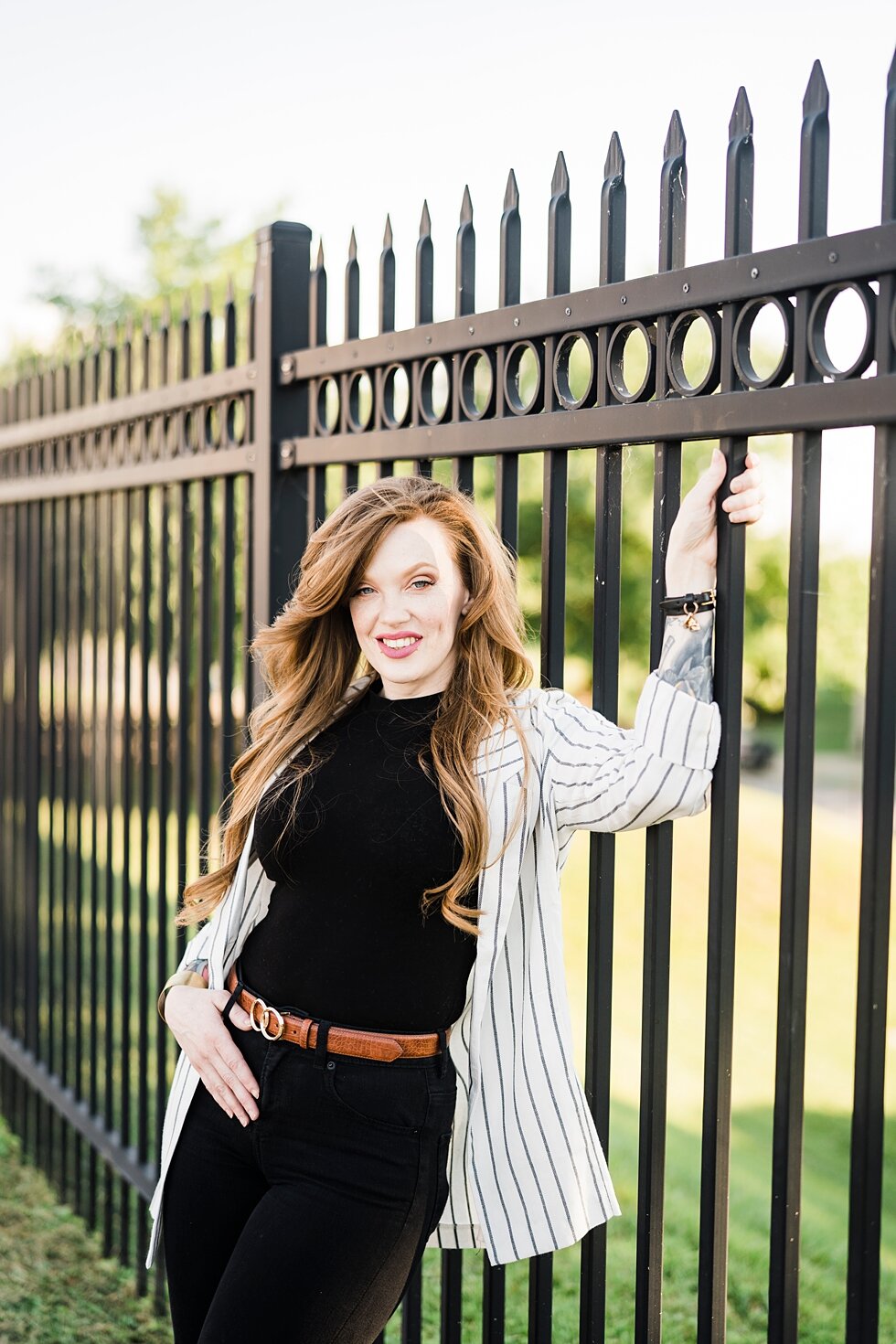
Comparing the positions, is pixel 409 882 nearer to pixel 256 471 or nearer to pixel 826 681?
pixel 256 471

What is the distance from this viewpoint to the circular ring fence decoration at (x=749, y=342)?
1.92 m

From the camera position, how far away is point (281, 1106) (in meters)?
2.19

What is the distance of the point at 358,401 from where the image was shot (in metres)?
3.16

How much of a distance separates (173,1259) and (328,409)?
6.29 feet

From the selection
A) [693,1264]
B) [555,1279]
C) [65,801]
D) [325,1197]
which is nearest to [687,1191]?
[693,1264]

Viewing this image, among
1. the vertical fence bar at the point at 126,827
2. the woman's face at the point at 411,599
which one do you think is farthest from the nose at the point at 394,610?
the vertical fence bar at the point at 126,827

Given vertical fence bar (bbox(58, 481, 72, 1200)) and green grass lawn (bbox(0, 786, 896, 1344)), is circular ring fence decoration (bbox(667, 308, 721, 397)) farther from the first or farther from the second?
vertical fence bar (bbox(58, 481, 72, 1200))

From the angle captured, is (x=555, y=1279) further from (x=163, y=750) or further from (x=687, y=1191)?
(x=163, y=750)

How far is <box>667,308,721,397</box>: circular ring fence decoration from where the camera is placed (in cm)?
203

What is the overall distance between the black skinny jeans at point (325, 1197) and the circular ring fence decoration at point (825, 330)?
1278mm

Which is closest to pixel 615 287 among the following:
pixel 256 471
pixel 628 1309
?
pixel 256 471

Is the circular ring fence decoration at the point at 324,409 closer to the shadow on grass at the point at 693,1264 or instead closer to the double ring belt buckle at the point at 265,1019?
the double ring belt buckle at the point at 265,1019

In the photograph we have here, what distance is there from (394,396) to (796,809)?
143cm

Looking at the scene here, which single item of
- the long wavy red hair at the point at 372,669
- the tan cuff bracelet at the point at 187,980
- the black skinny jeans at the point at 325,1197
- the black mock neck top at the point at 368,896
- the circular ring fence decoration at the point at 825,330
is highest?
the circular ring fence decoration at the point at 825,330
